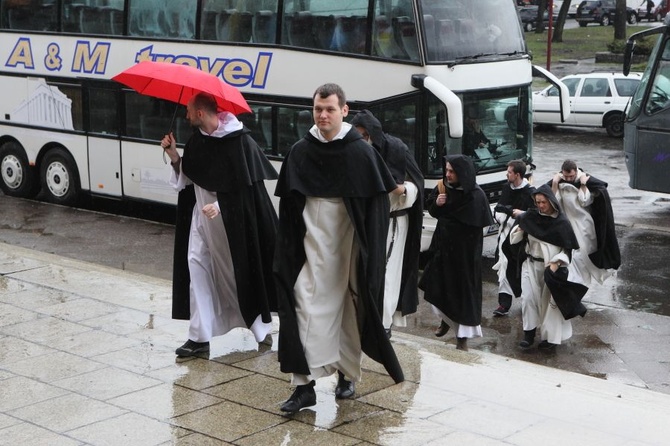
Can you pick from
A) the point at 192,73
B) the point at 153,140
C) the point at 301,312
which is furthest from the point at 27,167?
the point at 301,312

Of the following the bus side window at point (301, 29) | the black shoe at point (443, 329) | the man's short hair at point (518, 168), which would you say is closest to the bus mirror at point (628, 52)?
the bus side window at point (301, 29)

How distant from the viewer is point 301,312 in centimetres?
629

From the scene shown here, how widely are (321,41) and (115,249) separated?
3722 millimetres

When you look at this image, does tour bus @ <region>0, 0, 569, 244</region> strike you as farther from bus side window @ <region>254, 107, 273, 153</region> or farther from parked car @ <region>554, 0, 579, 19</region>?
parked car @ <region>554, 0, 579, 19</region>

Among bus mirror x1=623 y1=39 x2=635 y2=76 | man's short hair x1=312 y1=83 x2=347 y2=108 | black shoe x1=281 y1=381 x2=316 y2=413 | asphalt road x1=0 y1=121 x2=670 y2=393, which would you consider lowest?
asphalt road x1=0 y1=121 x2=670 y2=393

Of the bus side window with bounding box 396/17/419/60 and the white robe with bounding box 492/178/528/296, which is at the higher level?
the bus side window with bounding box 396/17/419/60

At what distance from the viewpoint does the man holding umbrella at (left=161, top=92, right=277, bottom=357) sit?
7.50 metres

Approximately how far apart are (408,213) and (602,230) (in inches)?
137

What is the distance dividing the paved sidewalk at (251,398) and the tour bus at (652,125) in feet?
29.2

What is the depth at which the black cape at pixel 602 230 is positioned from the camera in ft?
36.5

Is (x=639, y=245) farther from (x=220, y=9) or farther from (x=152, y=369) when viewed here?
(x=152, y=369)

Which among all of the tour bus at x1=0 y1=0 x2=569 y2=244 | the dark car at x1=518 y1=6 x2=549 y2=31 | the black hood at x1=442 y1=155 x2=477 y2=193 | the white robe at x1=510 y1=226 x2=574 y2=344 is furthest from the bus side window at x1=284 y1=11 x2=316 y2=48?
the dark car at x1=518 y1=6 x2=549 y2=31

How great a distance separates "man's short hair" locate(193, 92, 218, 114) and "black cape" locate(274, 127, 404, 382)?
131cm

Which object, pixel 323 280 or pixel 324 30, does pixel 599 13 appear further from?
pixel 323 280
